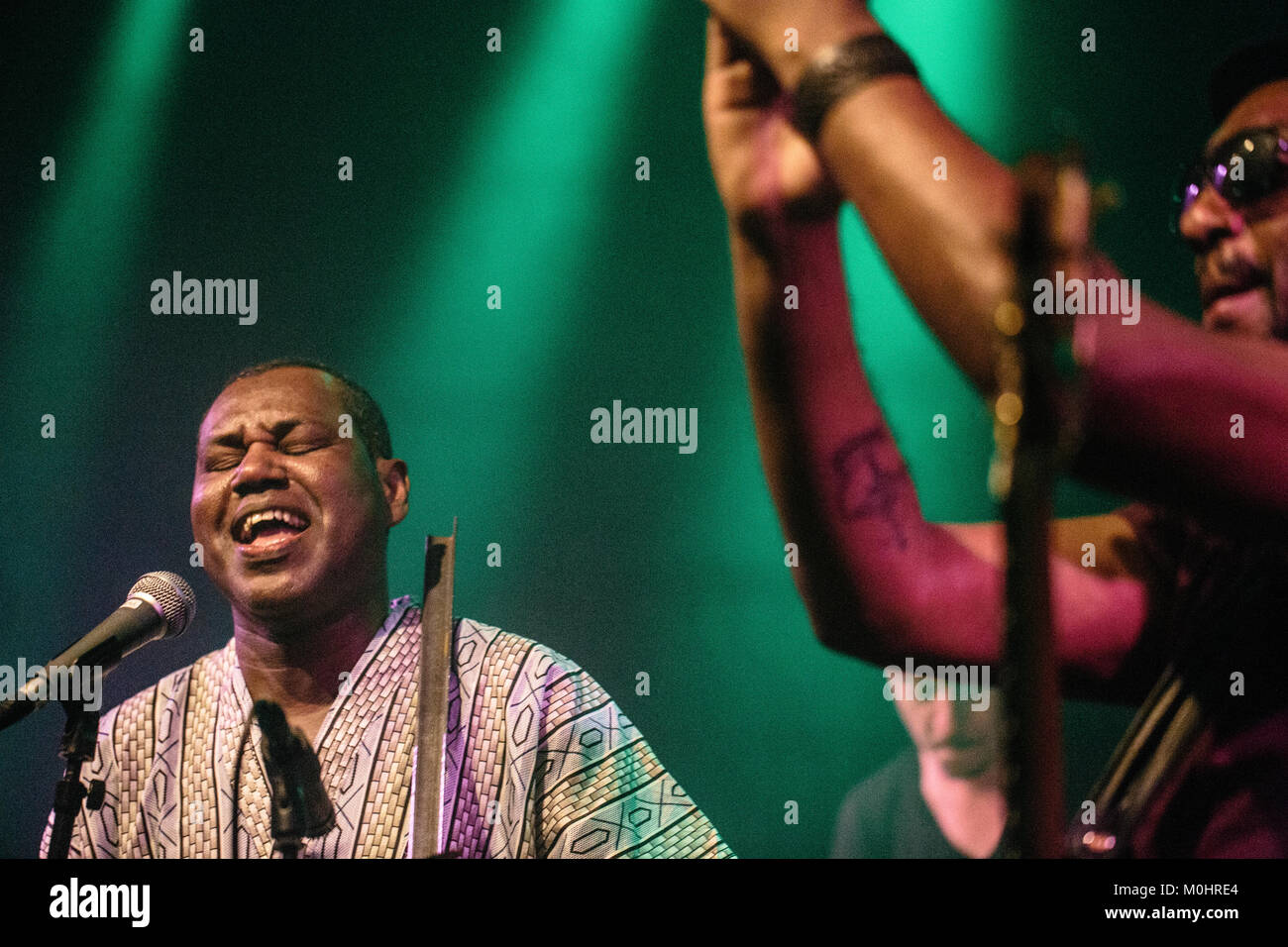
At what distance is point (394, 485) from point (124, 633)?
2.87ft

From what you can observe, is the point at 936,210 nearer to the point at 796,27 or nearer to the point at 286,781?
the point at 796,27

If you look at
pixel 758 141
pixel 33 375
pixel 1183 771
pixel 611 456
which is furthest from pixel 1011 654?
pixel 33 375

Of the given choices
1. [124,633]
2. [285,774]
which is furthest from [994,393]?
[124,633]

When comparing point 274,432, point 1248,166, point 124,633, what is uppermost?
point 1248,166

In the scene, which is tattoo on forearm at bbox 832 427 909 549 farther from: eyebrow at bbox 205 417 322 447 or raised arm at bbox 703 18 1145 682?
eyebrow at bbox 205 417 322 447

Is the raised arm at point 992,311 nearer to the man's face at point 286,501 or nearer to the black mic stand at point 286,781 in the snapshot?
the black mic stand at point 286,781

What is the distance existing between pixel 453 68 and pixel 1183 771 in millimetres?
2543

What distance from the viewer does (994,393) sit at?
0.79 metres

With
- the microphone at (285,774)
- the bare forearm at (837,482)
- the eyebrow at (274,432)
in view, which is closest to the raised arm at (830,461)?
the bare forearm at (837,482)

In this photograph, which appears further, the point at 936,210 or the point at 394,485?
the point at 394,485

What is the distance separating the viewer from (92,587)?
9.93 ft

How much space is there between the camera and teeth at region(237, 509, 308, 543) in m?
2.62

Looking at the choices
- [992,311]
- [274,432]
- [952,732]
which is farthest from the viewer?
[274,432]

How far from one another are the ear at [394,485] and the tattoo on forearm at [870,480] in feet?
5.31
